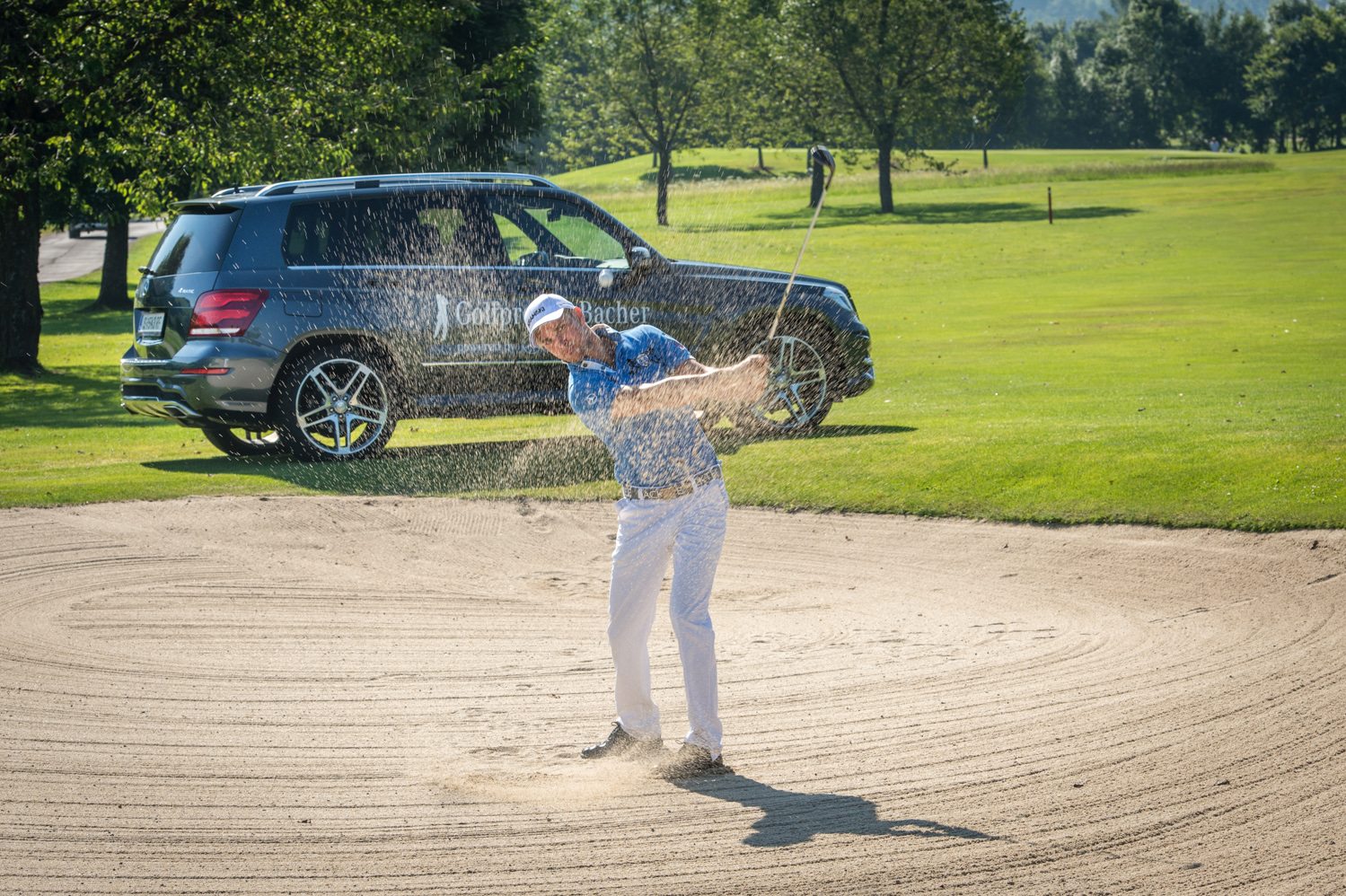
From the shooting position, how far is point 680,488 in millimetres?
6109

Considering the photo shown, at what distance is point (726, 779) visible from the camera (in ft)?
19.8

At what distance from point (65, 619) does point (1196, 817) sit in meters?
6.45

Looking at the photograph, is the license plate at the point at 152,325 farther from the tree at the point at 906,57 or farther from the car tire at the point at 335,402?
the tree at the point at 906,57

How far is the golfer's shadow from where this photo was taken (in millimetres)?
5305

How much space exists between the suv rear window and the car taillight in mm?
277

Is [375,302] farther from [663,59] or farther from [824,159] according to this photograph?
[663,59]

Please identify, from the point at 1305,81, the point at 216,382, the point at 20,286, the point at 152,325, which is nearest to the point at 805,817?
the point at 216,382

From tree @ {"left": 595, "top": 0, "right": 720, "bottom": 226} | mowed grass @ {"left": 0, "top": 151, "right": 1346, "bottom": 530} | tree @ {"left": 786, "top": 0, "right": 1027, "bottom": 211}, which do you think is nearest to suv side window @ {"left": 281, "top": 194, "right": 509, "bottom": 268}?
mowed grass @ {"left": 0, "top": 151, "right": 1346, "bottom": 530}

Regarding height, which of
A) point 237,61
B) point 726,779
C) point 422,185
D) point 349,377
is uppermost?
point 237,61

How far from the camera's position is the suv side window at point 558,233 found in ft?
45.3

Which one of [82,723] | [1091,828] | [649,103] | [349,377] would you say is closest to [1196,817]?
[1091,828]

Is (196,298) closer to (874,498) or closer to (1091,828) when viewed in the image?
(874,498)

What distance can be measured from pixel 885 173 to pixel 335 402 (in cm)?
5572

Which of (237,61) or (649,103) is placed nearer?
(237,61)
